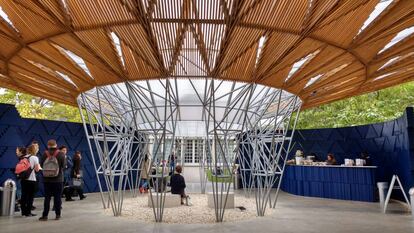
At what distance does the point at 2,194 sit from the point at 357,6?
11522mm

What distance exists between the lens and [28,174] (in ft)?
34.4

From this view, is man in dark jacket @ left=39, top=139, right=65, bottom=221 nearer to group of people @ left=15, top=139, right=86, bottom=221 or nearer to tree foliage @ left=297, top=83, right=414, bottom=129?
group of people @ left=15, top=139, right=86, bottom=221

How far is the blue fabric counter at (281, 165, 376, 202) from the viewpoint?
15.0 metres

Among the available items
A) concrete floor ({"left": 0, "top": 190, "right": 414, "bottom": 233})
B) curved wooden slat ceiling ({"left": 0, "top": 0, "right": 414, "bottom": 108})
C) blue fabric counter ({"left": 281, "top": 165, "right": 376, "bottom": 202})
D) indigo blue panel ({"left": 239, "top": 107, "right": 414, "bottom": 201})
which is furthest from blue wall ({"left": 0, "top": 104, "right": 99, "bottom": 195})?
indigo blue panel ({"left": 239, "top": 107, "right": 414, "bottom": 201})

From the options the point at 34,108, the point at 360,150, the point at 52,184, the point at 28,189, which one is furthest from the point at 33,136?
the point at 360,150

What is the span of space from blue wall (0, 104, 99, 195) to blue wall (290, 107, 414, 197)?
1351 cm

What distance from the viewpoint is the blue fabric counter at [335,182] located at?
49.2 ft

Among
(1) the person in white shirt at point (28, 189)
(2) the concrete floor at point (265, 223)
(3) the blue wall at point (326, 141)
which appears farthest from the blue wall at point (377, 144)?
(1) the person in white shirt at point (28, 189)

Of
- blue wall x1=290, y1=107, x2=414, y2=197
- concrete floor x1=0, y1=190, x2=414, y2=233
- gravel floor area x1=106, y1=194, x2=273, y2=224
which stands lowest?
gravel floor area x1=106, y1=194, x2=273, y2=224

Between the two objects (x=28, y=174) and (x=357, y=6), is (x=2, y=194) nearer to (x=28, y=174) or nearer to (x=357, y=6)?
(x=28, y=174)

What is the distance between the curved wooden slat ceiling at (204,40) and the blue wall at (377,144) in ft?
9.24

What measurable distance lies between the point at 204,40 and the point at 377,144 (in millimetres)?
12647

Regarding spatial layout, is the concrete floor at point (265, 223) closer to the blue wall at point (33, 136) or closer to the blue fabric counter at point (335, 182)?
the blue fabric counter at point (335, 182)

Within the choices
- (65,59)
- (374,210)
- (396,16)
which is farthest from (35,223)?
(374,210)
